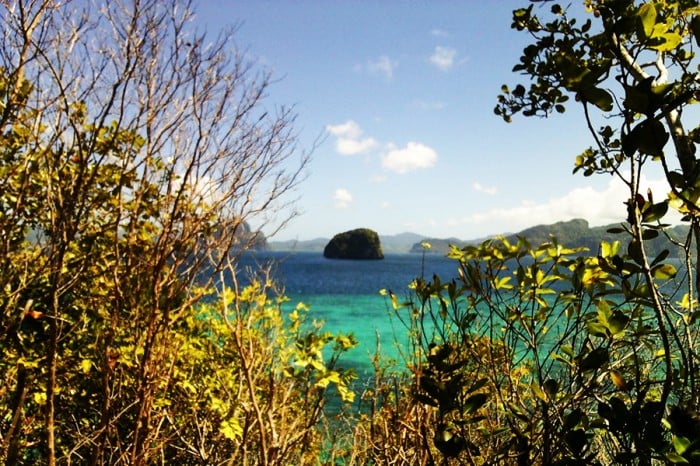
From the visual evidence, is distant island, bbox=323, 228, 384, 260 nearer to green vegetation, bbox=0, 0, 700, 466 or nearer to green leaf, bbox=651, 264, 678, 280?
green vegetation, bbox=0, 0, 700, 466

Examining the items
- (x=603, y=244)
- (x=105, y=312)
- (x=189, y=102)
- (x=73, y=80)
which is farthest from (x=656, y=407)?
(x=105, y=312)

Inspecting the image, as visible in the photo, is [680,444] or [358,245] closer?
[680,444]

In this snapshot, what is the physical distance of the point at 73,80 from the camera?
10.7ft

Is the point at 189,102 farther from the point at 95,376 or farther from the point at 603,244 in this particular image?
the point at 603,244

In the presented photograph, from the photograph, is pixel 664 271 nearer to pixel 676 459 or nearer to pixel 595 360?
pixel 595 360

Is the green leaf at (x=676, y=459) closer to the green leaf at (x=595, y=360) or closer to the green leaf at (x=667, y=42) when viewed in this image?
the green leaf at (x=595, y=360)

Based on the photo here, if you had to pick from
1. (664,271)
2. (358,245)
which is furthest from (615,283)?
(358,245)

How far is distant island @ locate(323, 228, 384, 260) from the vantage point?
439 ft

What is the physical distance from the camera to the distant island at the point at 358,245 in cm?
13375

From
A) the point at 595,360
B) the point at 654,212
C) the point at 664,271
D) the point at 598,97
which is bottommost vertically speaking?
the point at 595,360

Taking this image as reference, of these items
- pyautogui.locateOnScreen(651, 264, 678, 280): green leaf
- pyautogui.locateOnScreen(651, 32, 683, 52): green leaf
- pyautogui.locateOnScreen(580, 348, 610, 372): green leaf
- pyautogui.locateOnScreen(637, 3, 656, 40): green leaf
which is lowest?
pyautogui.locateOnScreen(580, 348, 610, 372): green leaf

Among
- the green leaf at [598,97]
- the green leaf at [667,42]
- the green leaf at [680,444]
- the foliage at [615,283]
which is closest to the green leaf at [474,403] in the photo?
the foliage at [615,283]

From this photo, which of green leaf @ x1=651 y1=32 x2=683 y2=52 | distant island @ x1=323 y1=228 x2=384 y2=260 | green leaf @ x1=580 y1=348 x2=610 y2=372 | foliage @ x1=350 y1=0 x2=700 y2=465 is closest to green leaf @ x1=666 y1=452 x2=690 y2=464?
foliage @ x1=350 y1=0 x2=700 y2=465

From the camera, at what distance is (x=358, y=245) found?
13425cm
